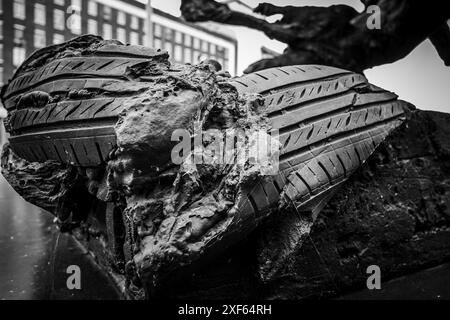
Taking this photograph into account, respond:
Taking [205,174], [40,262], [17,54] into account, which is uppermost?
[17,54]

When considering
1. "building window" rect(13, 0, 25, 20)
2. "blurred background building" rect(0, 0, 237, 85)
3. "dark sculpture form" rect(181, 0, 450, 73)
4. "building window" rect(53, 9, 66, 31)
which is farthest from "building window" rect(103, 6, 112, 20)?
"dark sculpture form" rect(181, 0, 450, 73)

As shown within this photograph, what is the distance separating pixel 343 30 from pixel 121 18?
80cm

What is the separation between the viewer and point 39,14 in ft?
3.10

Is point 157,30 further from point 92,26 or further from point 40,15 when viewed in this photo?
point 40,15

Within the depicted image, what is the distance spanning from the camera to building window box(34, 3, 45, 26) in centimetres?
93

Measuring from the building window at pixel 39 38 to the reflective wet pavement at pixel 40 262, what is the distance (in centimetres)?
58

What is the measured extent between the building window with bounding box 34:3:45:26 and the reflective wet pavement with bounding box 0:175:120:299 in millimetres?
657

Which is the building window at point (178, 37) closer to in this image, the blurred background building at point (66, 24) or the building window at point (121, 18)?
the blurred background building at point (66, 24)

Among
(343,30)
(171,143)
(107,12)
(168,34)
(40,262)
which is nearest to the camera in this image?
(171,143)

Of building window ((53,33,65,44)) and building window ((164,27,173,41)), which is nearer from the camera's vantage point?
building window ((53,33,65,44))

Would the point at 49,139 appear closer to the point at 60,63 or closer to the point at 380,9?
the point at 60,63

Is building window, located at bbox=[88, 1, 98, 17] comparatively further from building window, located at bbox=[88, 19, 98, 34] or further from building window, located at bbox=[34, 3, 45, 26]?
building window, located at bbox=[34, 3, 45, 26]

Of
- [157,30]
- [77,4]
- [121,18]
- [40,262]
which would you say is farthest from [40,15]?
[40,262]

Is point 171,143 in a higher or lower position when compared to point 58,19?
lower
